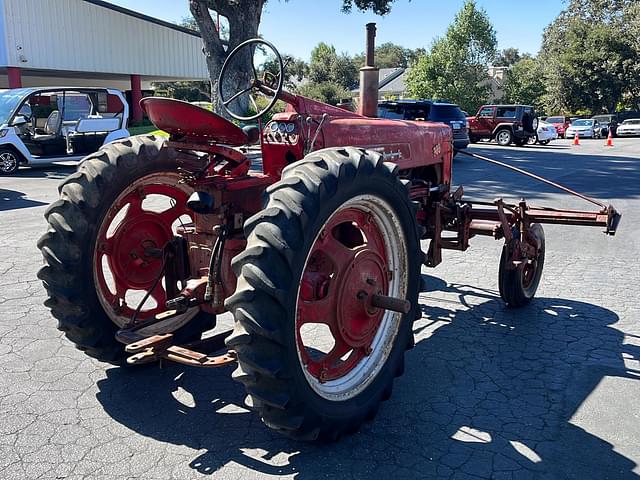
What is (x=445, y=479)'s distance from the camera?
289 centimetres

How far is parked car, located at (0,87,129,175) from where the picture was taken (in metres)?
14.9

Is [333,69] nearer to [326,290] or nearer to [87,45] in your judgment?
[87,45]

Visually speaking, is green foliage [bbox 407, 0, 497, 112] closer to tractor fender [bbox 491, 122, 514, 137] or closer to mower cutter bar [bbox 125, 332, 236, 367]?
tractor fender [bbox 491, 122, 514, 137]

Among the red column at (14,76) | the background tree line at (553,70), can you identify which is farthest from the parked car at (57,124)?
the background tree line at (553,70)

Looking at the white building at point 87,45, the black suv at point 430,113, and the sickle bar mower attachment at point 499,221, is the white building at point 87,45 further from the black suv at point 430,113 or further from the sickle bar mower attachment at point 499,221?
the sickle bar mower attachment at point 499,221

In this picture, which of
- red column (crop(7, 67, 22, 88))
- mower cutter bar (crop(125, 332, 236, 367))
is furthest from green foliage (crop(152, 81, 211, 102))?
mower cutter bar (crop(125, 332, 236, 367))

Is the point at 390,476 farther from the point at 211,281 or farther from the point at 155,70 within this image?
the point at 155,70

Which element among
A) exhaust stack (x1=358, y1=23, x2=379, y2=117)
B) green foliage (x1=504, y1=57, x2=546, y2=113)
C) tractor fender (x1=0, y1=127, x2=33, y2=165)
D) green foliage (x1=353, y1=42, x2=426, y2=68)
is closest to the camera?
exhaust stack (x1=358, y1=23, x2=379, y2=117)

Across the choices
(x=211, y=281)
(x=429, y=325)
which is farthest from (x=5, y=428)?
(x=429, y=325)

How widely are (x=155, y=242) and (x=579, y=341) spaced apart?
10.9 feet

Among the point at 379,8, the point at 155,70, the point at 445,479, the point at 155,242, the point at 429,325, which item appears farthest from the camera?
the point at 155,70

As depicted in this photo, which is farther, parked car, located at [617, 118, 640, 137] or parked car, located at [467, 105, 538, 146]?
parked car, located at [617, 118, 640, 137]

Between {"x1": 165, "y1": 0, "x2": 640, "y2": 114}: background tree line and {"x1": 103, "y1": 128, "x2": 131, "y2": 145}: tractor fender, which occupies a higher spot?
{"x1": 165, "y1": 0, "x2": 640, "y2": 114}: background tree line

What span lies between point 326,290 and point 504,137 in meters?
27.6
